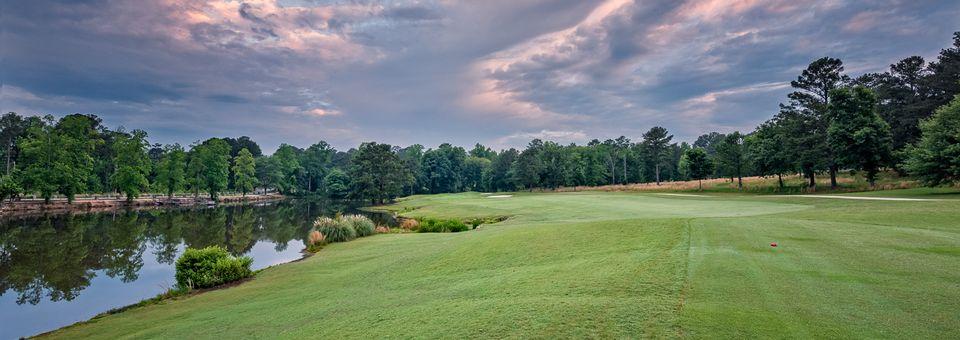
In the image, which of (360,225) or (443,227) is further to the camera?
(360,225)

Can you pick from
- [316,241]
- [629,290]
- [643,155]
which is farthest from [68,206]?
[643,155]

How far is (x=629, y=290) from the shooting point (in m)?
6.64

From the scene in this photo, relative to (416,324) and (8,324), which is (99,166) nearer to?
(8,324)

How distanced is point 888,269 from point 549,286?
5.58 meters

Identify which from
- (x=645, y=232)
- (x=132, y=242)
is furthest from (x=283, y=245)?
(x=645, y=232)

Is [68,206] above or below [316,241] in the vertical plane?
above

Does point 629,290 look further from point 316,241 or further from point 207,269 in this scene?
point 316,241

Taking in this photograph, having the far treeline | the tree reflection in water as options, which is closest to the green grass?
the tree reflection in water

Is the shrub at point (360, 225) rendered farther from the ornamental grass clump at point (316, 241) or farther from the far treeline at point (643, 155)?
the far treeline at point (643, 155)

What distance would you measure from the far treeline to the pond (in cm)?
2169

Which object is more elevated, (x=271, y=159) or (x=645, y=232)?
(x=271, y=159)

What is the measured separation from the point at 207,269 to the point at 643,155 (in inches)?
3393

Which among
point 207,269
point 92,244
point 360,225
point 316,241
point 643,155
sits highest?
point 643,155

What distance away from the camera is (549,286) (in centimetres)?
761
